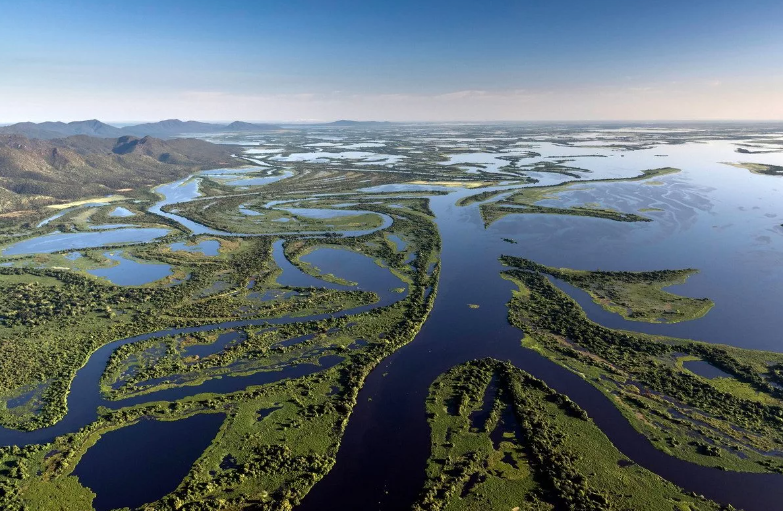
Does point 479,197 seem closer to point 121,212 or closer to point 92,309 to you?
point 92,309

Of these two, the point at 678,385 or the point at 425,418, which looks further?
the point at 678,385

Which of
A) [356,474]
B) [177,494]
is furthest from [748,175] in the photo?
[177,494]

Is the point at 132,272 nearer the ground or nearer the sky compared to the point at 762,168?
nearer the ground

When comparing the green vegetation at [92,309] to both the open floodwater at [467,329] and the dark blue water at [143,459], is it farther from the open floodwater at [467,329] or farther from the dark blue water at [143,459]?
the dark blue water at [143,459]

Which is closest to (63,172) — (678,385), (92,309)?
(92,309)

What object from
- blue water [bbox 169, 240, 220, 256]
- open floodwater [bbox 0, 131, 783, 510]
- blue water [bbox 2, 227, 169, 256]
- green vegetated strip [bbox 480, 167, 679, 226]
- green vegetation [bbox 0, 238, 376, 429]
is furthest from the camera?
green vegetated strip [bbox 480, 167, 679, 226]

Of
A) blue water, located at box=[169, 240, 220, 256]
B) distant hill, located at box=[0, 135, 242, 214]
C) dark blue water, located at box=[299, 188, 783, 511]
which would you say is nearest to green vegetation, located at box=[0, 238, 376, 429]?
blue water, located at box=[169, 240, 220, 256]

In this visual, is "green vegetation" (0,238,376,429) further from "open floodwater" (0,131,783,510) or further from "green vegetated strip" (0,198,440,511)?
"green vegetated strip" (0,198,440,511)

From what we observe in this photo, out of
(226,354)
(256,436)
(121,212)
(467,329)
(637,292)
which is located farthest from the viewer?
(121,212)
